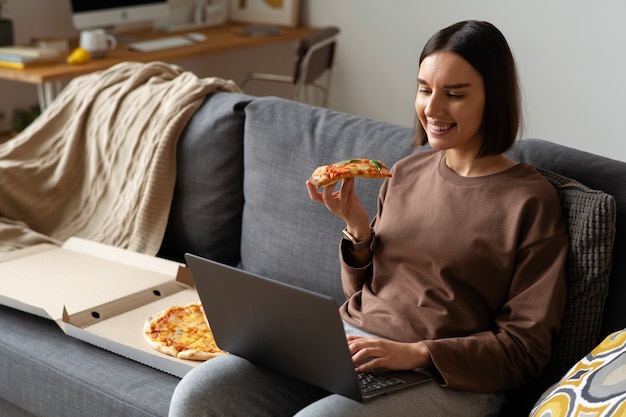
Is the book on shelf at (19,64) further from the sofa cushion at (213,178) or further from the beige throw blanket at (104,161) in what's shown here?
the sofa cushion at (213,178)

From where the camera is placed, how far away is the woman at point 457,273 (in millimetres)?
1514

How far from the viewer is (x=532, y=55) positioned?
4.12 m

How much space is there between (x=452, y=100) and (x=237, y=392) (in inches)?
25.5

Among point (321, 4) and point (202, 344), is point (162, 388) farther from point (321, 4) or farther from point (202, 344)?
point (321, 4)

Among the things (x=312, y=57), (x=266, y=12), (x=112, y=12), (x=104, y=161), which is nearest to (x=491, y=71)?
(x=104, y=161)

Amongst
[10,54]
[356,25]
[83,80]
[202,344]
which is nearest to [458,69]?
[202,344]

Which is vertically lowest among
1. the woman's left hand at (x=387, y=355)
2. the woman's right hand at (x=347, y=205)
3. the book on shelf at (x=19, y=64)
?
the book on shelf at (x=19, y=64)

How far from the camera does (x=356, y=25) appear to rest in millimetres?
4641

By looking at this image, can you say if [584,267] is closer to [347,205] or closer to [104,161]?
[347,205]

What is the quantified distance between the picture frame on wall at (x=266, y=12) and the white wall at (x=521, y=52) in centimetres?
12

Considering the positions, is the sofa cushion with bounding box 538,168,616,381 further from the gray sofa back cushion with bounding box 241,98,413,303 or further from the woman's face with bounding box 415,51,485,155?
the gray sofa back cushion with bounding box 241,98,413,303

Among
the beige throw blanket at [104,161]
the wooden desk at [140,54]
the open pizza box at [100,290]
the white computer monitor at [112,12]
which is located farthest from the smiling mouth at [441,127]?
the white computer monitor at [112,12]

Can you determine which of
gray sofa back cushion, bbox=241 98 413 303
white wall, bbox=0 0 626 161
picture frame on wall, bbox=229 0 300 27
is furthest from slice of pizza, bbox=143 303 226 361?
picture frame on wall, bbox=229 0 300 27

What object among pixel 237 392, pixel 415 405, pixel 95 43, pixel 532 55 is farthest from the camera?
pixel 532 55
